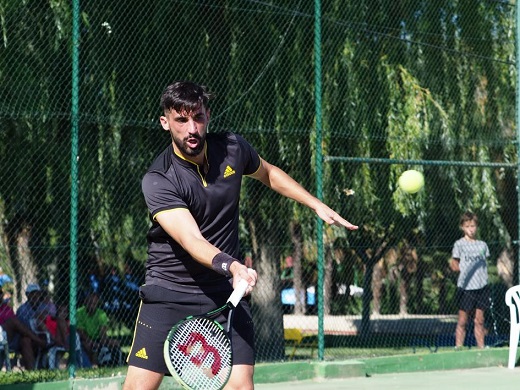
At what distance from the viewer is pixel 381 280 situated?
17.8 m

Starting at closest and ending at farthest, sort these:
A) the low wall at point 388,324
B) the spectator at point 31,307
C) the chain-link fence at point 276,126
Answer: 1. the chain-link fence at point 276,126
2. the spectator at point 31,307
3. the low wall at point 388,324

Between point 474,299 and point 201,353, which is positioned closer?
point 201,353

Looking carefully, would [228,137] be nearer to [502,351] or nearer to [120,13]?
[120,13]

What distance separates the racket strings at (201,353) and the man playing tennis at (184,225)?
0.19 metres

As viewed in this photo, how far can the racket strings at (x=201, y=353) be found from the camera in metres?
4.14

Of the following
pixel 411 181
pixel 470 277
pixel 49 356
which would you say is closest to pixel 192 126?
pixel 411 181

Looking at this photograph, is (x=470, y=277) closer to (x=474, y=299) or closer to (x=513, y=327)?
(x=474, y=299)

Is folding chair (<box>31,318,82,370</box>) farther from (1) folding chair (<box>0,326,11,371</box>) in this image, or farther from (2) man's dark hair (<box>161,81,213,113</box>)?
(2) man's dark hair (<box>161,81,213,113</box>)

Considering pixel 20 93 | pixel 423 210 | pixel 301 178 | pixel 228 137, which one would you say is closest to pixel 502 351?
pixel 423 210

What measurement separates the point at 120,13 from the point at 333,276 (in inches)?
192

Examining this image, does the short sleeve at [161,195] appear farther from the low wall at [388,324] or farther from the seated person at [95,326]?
the low wall at [388,324]

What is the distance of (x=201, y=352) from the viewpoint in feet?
13.8

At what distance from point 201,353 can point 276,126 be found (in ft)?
19.2

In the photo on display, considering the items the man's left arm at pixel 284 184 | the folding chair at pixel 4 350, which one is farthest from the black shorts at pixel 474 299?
the man's left arm at pixel 284 184
